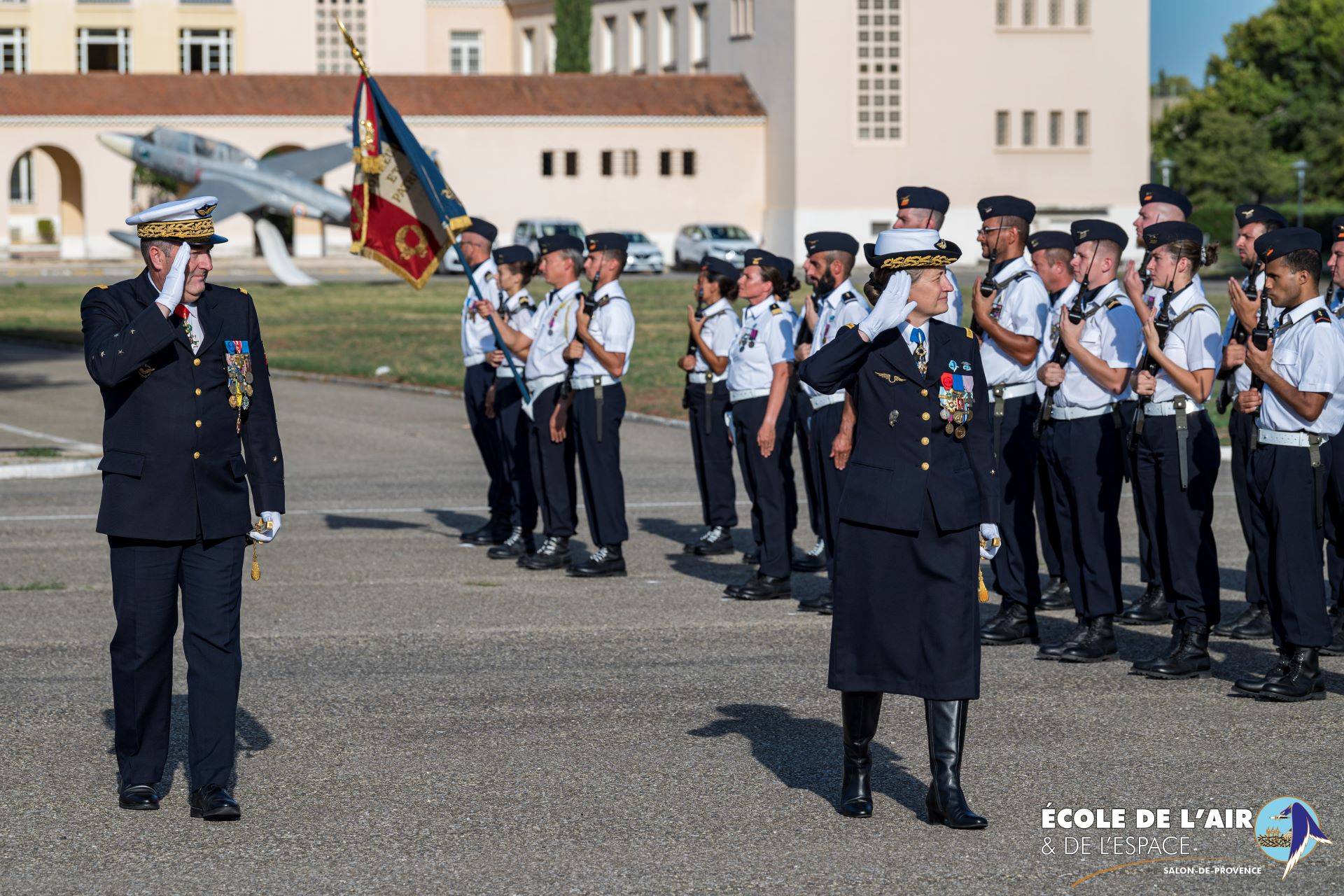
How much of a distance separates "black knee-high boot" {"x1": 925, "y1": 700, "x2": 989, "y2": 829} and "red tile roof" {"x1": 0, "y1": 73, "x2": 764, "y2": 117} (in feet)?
199

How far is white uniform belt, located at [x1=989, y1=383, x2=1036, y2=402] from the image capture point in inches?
402

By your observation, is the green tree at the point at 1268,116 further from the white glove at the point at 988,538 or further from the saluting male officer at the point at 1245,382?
the white glove at the point at 988,538

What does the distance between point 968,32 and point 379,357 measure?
150 ft

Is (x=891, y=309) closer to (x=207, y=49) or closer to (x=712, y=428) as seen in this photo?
(x=712, y=428)

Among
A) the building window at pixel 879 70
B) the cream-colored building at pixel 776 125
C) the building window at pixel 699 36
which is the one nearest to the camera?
the cream-colored building at pixel 776 125

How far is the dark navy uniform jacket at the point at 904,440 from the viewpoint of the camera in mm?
6699

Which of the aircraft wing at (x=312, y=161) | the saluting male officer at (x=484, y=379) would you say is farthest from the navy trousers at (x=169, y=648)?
the aircraft wing at (x=312, y=161)

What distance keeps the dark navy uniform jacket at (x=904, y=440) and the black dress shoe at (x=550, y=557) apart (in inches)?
224

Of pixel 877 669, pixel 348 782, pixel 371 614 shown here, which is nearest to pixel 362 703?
pixel 348 782

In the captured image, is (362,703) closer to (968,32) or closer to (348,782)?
(348,782)

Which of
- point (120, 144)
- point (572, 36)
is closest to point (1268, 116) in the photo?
point (572, 36)

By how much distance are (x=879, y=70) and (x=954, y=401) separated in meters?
64.7

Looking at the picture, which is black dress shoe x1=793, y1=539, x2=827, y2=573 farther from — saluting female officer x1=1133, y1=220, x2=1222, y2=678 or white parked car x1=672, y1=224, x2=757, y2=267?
white parked car x1=672, y1=224, x2=757, y2=267

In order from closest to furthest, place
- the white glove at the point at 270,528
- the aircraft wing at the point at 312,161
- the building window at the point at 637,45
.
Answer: the white glove at the point at 270,528, the aircraft wing at the point at 312,161, the building window at the point at 637,45
